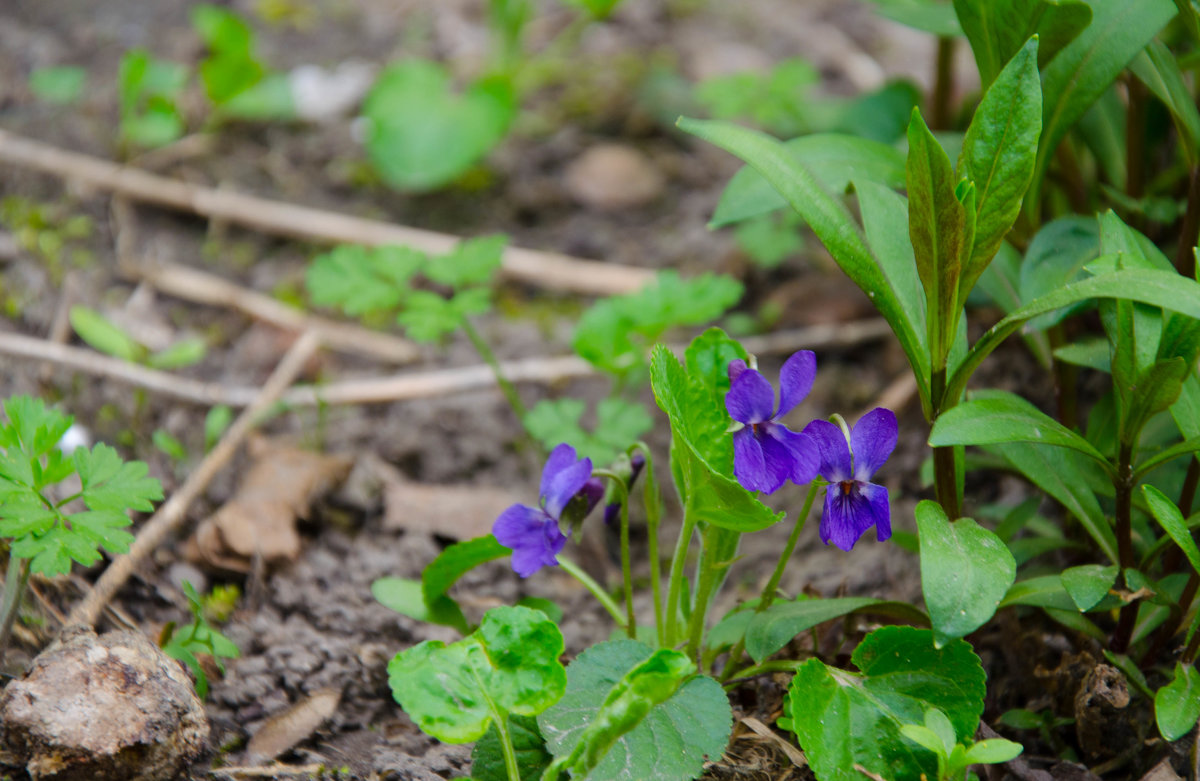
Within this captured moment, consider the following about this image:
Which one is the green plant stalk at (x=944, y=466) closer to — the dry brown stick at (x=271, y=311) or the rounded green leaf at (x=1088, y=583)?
the rounded green leaf at (x=1088, y=583)

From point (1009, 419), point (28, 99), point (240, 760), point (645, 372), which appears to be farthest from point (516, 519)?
point (28, 99)

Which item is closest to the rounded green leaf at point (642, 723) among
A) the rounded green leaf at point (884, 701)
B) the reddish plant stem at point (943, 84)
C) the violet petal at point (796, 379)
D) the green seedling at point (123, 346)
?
the rounded green leaf at point (884, 701)

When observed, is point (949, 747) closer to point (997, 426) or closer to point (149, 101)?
point (997, 426)

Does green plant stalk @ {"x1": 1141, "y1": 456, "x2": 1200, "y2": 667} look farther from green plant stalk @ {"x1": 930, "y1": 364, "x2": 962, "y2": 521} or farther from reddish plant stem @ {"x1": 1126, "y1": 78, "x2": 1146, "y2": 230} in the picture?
reddish plant stem @ {"x1": 1126, "y1": 78, "x2": 1146, "y2": 230}

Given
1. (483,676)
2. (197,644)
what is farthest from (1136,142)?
(197,644)

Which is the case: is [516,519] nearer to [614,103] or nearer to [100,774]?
[100,774]

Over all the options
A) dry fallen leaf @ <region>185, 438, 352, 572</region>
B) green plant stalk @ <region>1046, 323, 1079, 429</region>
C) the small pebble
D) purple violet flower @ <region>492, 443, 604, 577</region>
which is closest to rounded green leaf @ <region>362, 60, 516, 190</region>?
the small pebble

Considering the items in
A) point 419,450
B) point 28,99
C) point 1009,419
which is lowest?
point 419,450
